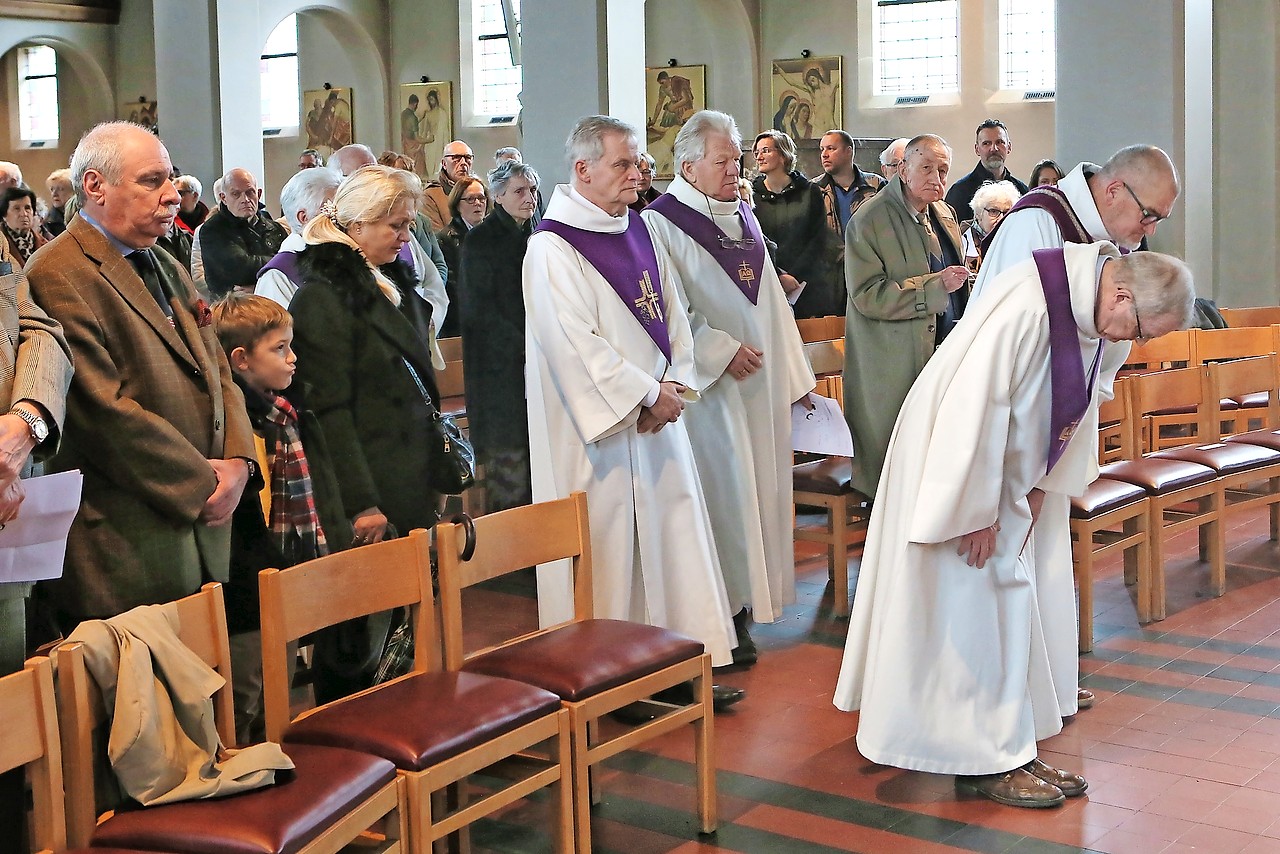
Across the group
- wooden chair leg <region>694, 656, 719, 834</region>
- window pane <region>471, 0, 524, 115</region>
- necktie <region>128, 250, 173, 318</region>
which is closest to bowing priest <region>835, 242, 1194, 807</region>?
wooden chair leg <region>694, 656, 719, 834</region>

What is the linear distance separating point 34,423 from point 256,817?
0.83 metres

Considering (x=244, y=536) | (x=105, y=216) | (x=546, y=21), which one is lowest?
(x=244, y=536)

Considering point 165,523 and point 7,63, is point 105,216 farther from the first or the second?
point 7,63

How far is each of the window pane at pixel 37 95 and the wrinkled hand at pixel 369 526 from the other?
21734 mm

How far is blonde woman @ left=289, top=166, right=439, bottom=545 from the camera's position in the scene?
12.6 feet

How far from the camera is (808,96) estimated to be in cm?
1759

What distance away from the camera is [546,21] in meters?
8.89

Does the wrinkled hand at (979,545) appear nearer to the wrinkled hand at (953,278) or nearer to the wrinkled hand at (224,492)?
the wrinkled hand at (224,492)

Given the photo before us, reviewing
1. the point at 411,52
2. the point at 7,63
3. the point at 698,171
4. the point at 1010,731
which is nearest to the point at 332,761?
the point at 1010,731

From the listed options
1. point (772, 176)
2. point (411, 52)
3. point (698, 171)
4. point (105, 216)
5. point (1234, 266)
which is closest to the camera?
point (105, 216)

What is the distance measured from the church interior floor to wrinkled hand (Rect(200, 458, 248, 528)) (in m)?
1.09

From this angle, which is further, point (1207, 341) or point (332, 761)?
point (1207, 341)

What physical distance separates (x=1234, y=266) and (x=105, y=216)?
1115 cm

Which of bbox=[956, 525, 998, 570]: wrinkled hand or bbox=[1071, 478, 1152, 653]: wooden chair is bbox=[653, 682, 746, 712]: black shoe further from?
bbox=[1071, 478, 1152, 653]: wooden chair
